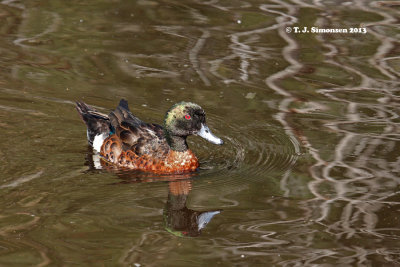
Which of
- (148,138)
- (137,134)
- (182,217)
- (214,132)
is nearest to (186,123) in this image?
(148,138)

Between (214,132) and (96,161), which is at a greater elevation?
(214,132)

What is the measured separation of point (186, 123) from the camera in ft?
32.1

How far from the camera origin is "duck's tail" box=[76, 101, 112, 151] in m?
10.5

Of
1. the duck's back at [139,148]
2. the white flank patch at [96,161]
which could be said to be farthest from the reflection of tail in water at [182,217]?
the white flank patch at [96,161]

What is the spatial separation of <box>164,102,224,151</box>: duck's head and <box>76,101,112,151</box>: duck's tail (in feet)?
3.40

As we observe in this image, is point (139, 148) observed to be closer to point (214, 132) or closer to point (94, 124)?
point (94, 124)

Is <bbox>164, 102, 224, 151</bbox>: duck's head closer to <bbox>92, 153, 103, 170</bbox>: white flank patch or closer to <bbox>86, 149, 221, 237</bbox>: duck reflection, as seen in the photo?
<bbox>86, 149, 221, 237</bbox>: duck reflection

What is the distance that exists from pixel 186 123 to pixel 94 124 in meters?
1.42

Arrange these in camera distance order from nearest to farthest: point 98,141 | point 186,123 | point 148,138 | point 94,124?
point 186,123 → point 148,138 → point 98,141 → point 94,124

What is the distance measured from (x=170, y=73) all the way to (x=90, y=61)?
1.34 m

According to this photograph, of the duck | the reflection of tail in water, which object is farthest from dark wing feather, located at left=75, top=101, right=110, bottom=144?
the reflection of tail in water

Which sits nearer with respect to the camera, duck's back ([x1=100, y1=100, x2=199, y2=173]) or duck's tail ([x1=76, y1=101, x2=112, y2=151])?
duck's back ([x1=100, y1=100, x2=199, y2=173])

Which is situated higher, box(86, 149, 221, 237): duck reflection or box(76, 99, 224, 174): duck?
box(76, 99, 224, 174): duck

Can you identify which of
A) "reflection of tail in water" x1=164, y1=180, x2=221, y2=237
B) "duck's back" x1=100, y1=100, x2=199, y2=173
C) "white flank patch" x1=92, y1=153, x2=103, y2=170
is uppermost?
"duck's back" x1=100, y1=100, x2=199, y2=173
